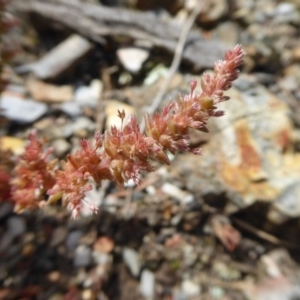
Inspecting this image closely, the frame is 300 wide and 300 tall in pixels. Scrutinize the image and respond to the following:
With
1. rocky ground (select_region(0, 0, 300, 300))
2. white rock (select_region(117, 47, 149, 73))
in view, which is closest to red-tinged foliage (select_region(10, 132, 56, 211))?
rocky ground (select_region(0, 0, 300, 300))

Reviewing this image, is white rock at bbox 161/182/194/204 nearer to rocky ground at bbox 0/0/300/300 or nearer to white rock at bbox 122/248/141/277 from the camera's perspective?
rocky ground at bbox 0/0/300/300

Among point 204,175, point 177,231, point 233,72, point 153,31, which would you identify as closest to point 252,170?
point 204,175

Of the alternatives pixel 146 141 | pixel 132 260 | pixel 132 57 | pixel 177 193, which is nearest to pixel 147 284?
pixel 132 260

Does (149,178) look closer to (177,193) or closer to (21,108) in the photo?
(177,193)

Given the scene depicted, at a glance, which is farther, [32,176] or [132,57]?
[132,57]

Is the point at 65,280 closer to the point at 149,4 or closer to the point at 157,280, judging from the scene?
the point at 157,280

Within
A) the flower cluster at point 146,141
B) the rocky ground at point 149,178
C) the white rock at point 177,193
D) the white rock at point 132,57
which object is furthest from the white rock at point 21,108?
the flower cluster at point 146,141

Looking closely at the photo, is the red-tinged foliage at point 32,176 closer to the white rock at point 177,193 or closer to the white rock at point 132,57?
the white rock at point 177,193
